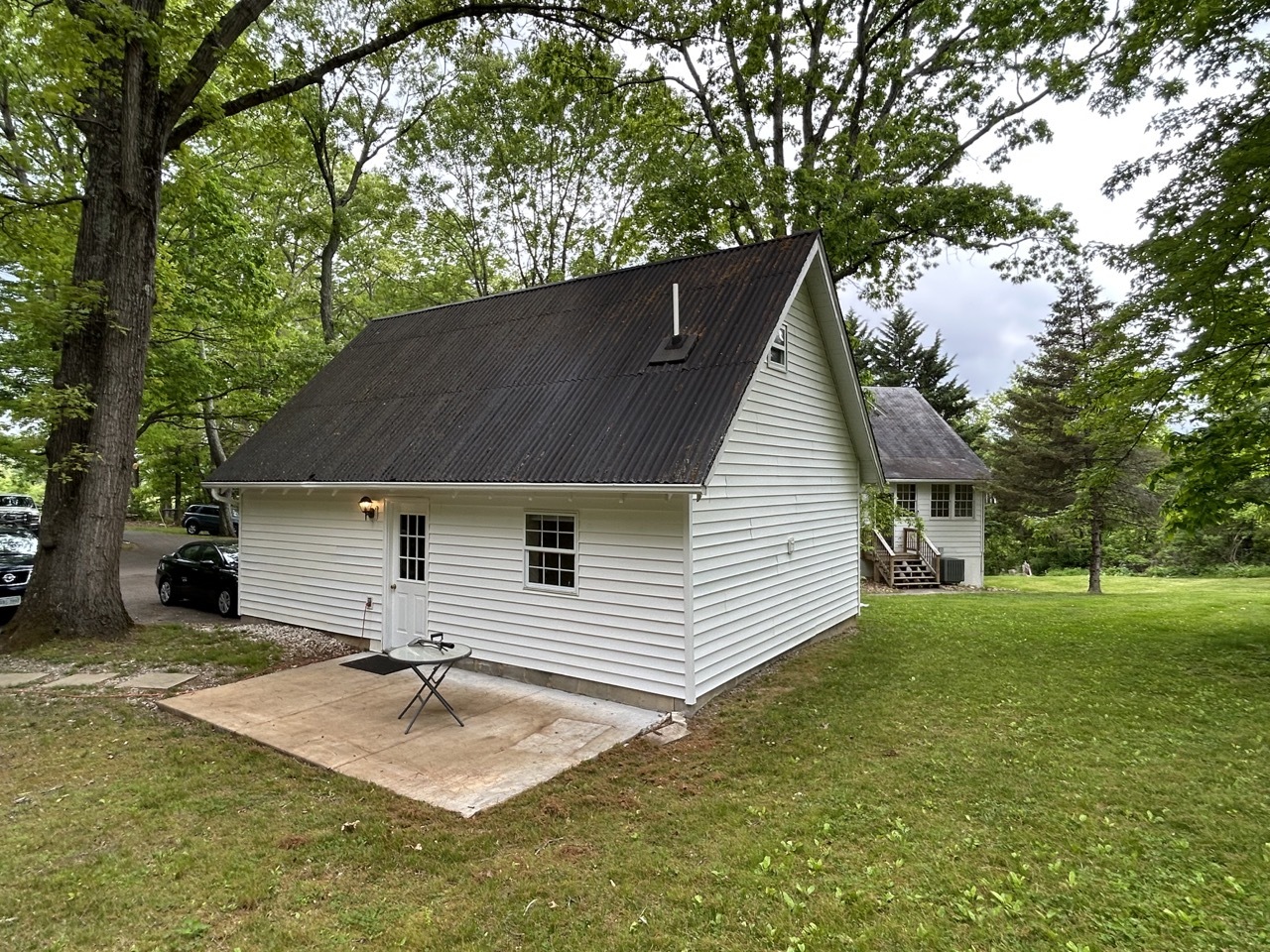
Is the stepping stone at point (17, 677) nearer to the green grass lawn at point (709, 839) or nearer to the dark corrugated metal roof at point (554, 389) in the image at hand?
the green grass lawn at point (709, 839)

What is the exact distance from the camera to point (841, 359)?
9844 millimetres

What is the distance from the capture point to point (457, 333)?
11359mm

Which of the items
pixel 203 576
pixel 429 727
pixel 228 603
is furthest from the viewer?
pixel 203 576

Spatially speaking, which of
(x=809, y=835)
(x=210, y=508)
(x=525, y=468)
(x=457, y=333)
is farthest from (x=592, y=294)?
(x=210, y=508)

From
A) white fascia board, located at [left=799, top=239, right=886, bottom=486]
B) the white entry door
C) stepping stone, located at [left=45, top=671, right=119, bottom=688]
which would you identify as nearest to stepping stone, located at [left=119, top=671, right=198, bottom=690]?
stepping stone, located at [left=45, top=671, right=119, bottom=688]

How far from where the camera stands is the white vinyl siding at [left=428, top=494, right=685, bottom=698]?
6793 mm

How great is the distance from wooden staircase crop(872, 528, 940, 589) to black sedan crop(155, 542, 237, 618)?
56.9 ft

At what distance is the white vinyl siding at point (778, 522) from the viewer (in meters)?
7.08

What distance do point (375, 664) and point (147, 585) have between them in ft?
37.1

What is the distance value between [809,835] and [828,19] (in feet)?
50.3

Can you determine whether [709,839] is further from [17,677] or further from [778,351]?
[17,677]

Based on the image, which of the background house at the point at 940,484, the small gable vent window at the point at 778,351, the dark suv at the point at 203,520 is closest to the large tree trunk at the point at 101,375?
the small gable vent window at the point at 778,351

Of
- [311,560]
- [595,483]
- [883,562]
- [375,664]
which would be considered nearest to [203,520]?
[311,560]

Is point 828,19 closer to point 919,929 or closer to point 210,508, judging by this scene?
point 919,929
